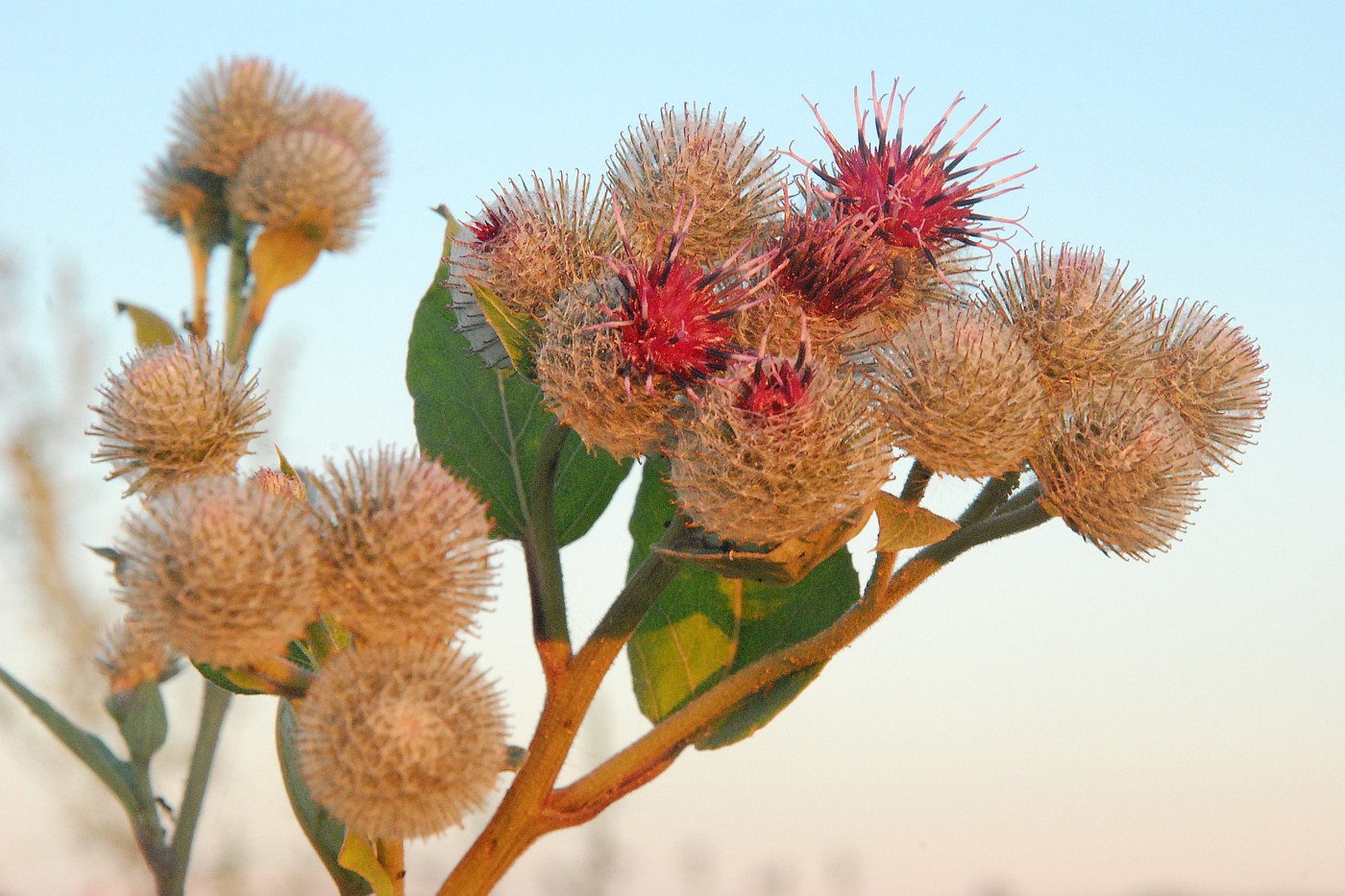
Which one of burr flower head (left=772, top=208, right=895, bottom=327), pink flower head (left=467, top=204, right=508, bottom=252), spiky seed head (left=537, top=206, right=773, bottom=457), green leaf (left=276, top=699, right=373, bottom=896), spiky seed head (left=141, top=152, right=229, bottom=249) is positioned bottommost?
green leaf (left=276, top=699, right=373, bottom=896)

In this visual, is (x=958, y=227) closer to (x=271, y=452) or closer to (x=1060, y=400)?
(x=1060, y=400)

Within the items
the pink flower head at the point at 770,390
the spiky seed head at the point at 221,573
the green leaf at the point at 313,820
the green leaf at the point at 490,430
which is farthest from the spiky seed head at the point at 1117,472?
the green leaf at the point at 313,820

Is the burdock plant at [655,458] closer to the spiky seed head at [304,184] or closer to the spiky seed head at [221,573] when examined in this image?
Answer: the spiky seed head at [221,573]

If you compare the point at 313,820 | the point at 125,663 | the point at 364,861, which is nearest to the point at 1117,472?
the point at 364,861

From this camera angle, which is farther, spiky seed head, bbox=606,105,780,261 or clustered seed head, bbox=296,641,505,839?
spiky seed head, bbox=606,105,780,261

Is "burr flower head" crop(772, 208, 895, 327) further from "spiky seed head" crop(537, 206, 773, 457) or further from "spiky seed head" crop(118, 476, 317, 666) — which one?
"spiky seed head" crop(118, 476, 317, 666)

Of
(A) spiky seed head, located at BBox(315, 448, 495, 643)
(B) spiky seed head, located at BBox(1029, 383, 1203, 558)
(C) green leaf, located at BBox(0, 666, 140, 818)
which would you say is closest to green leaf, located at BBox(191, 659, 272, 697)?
(A) spiky seed head, located at BBox(315, 448, 495, 643)
